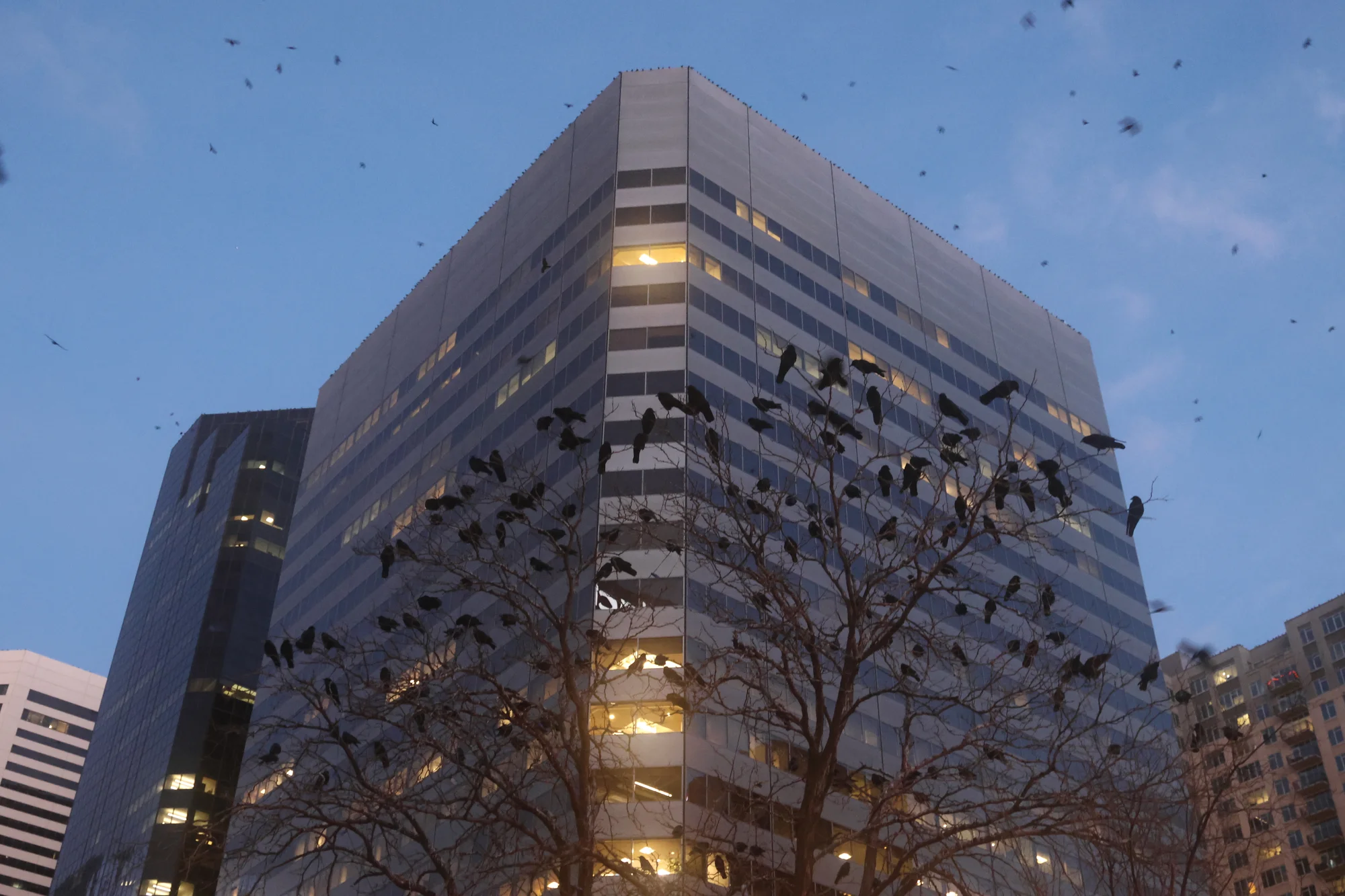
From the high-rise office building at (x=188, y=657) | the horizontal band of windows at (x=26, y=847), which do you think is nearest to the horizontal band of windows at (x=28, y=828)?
the horizontal band of windows at (x=26, y=847)

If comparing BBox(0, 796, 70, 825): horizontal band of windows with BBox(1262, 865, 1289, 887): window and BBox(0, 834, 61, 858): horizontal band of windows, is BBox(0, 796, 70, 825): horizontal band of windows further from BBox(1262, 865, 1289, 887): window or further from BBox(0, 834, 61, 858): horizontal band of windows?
BBox(1262, 865, 1289, 887): window

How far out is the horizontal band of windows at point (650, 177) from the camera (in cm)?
Answer: 6216

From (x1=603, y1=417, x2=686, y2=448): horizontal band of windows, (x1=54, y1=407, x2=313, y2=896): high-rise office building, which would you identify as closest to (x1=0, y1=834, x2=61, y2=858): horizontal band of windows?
(x1=54, y1=407, x2=313, y2=896): high-rise office building

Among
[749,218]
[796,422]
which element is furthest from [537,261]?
[796,422]

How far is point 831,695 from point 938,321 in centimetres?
2970

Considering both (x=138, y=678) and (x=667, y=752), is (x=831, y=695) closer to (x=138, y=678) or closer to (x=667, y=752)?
(x=667, y=752)

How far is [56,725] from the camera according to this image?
17800 centimetres

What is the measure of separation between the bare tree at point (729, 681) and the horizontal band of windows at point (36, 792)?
396 feet

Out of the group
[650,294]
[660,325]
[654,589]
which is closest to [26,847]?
[650,294]

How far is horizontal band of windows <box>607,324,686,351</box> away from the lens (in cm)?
5541

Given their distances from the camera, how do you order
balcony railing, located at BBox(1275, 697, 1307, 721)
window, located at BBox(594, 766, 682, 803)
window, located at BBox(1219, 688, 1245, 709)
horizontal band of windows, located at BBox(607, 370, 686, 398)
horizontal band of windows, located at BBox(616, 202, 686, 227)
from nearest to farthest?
window, located at BBox(594, 766, 682, 803)
horizontal band of windows, located at BBox(607, 370, 686, 398)
horizontal band of windows, located at BBox(616, 202, 686, 227)
balcony railing, located at BBox(1275, 697, 1307, 721)
window, located at BBox(1219, 688, 1245, 709)

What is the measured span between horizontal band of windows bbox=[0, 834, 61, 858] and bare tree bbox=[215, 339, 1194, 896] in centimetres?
11782

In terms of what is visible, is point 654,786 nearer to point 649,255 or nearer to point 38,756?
point 649,255

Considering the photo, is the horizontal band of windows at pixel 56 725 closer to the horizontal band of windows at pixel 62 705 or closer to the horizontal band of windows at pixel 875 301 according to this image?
the horizontal band of windows at pixel 62 705
